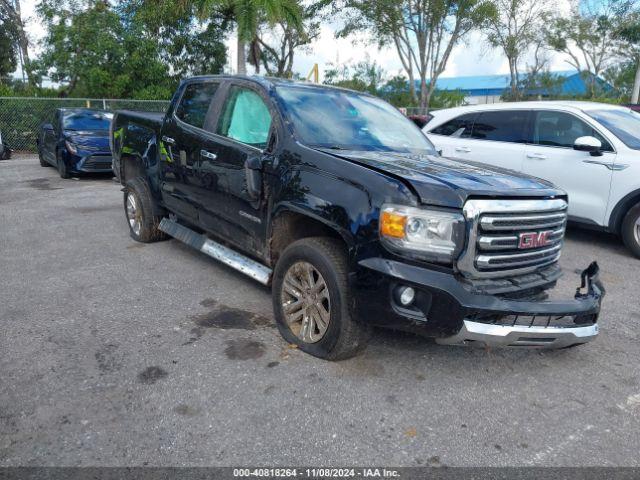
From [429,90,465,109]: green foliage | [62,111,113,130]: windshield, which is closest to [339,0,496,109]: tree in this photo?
[429,90,465,109]: green foliage

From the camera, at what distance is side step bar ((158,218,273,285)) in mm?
4172

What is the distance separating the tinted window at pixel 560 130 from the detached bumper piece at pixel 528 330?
163 inches

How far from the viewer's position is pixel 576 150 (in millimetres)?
6656

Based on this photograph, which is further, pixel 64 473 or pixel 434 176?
pixel 434 176

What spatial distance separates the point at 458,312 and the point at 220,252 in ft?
8.01

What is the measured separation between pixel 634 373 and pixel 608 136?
3.91m

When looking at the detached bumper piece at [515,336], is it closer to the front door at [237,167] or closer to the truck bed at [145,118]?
the front door at [237,167]

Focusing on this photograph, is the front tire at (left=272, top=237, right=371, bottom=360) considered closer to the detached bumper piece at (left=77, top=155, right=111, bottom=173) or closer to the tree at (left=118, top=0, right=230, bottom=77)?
the detached bumper piece at (left=77, top=155, right=111, bottom=173)

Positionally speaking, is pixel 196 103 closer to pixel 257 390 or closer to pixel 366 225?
pixel 366 225

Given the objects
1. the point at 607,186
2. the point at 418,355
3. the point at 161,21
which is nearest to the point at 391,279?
the point at 418,355

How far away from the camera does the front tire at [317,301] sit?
10.6 ft

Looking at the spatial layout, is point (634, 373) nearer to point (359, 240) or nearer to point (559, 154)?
point (359, 240)

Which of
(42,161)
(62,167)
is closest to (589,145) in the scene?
(62,167)

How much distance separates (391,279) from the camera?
116 inches
